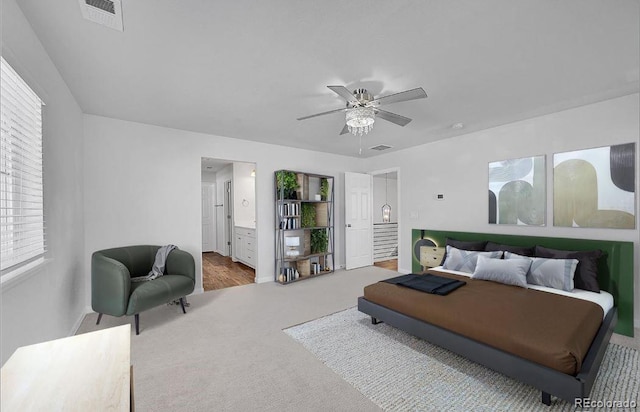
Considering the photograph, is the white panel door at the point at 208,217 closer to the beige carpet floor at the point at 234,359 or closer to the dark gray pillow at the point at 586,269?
the beige carpet floor at the point at 234,359

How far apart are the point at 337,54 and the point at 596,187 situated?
349 cm

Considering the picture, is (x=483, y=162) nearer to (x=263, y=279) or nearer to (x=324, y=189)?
(x=324, y=189)

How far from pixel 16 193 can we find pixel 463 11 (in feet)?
10.6

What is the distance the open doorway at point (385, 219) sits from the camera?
7254mm

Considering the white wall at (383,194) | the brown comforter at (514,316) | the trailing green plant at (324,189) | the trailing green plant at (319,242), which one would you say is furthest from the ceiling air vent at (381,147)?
the brown comforter at (514,316)

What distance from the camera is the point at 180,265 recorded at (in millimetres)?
3506

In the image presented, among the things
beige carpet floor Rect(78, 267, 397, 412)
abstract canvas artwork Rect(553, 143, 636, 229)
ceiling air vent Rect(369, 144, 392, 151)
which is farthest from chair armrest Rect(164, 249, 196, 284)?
abstract canvas artwork Rect(553, 143, 636, 229)

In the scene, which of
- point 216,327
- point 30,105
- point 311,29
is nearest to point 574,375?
point 311,29

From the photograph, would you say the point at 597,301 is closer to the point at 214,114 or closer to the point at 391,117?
the point at 391,117

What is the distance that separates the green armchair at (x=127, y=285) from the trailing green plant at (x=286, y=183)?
2.06 m

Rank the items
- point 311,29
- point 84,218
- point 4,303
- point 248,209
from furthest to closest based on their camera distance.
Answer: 1. point 248,209
2. point 84,218
3. point 311,29
4. point 4,303

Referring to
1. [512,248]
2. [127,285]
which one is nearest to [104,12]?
[127,285]

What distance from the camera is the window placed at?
1582 mm

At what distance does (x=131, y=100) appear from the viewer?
10.0 feet
